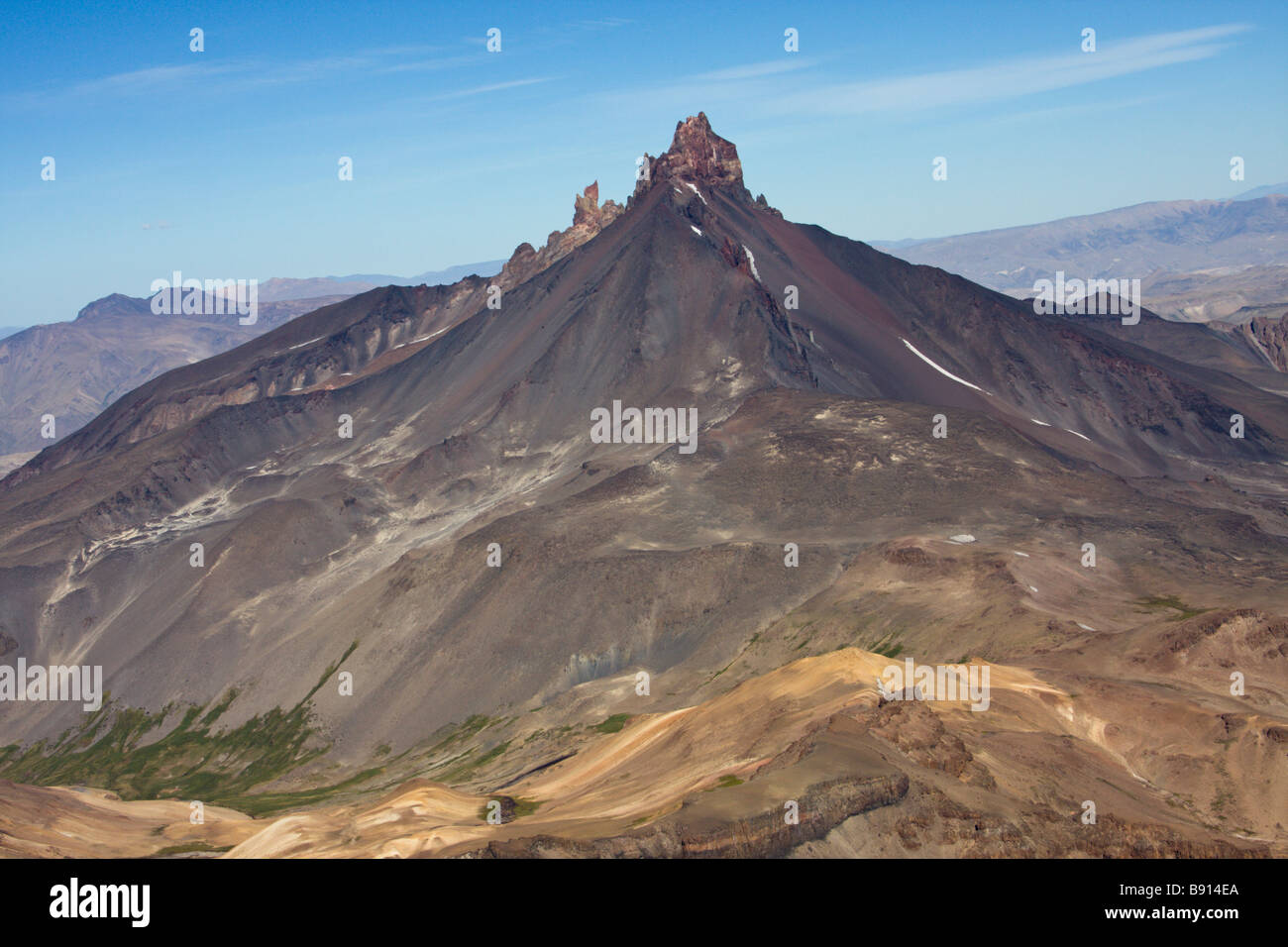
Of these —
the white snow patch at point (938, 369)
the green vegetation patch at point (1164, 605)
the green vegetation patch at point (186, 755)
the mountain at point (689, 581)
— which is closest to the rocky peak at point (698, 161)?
the mountain at point (689, 581)

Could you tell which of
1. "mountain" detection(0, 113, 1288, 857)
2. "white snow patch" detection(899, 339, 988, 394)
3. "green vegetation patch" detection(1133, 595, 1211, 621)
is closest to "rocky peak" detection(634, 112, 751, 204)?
"mountain" detection(0, 113, 1288, 857)

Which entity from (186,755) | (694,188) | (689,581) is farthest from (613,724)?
(694,188)

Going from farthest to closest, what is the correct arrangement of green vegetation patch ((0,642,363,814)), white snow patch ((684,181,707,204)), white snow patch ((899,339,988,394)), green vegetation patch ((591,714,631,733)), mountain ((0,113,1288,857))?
white snow patch ((684,181,707,204)) < white snow patch ((899,339,988,394)) < green vegetation patch ((0,642,363,814)) < green vegetation patch ((591,714,631,733)) < mountain ((0,113,1288,857))

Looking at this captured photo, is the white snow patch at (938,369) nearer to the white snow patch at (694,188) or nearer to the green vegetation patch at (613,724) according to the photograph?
the white snow patch at (694,188)

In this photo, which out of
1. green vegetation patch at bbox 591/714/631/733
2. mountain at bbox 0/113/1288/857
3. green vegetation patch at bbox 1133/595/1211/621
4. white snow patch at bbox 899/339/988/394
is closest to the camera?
mountain at bbox 0/113/1288/857

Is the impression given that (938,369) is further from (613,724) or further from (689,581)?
(613,724)

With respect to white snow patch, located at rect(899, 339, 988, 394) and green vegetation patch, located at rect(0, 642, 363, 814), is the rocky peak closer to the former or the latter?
white snow patch, located at rect(899, 339, 988, 394)
